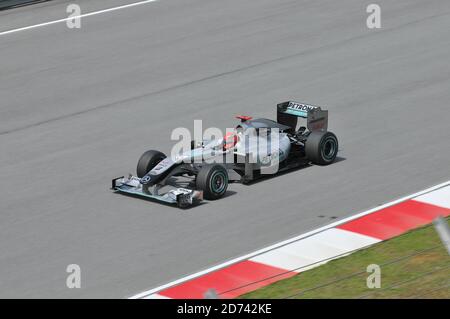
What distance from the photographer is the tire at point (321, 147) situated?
590 inches

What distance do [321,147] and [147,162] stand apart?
2513mm

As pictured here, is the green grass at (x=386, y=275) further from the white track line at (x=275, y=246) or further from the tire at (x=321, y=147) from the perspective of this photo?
the tire at (x=321, y=147)

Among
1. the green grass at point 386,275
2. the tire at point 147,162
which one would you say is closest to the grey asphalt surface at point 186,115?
the tire at point 147,162

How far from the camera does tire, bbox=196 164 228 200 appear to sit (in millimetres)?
13797

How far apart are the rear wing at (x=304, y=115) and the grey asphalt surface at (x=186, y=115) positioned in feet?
2.17

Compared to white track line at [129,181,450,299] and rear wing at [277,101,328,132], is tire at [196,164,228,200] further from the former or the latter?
rear wing at [277,101,328,132]

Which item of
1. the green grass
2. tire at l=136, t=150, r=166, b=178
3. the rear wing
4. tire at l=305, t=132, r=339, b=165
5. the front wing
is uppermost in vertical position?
the rear wing

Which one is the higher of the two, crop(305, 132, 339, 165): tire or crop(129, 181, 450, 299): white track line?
crop(305, 132, 339, 165): tire

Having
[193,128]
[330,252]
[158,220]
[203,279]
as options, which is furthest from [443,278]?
[193,128]

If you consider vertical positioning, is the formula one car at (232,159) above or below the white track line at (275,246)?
above

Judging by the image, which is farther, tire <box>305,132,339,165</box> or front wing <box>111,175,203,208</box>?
tire <box>305,132,339,165</box>

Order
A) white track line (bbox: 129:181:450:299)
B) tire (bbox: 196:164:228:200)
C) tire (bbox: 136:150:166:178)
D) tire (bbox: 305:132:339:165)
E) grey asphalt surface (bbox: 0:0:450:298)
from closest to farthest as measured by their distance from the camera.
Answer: white track line (bbox: 129:181:450:299) → grey asphalt surface (bbox: 0:0:450:298) → tire (bbox: 196:164:228:200) → tire (bbox: 136:150:166:178) → tire (bbox: 305:132:339:165)

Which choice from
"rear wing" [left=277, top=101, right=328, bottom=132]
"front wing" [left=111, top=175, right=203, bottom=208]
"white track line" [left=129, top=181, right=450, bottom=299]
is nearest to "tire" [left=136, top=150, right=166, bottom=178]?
"front wing" [left=111, top=175, right=203, bottom=208]

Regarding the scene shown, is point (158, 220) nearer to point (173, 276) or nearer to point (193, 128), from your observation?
point (173, 276)
